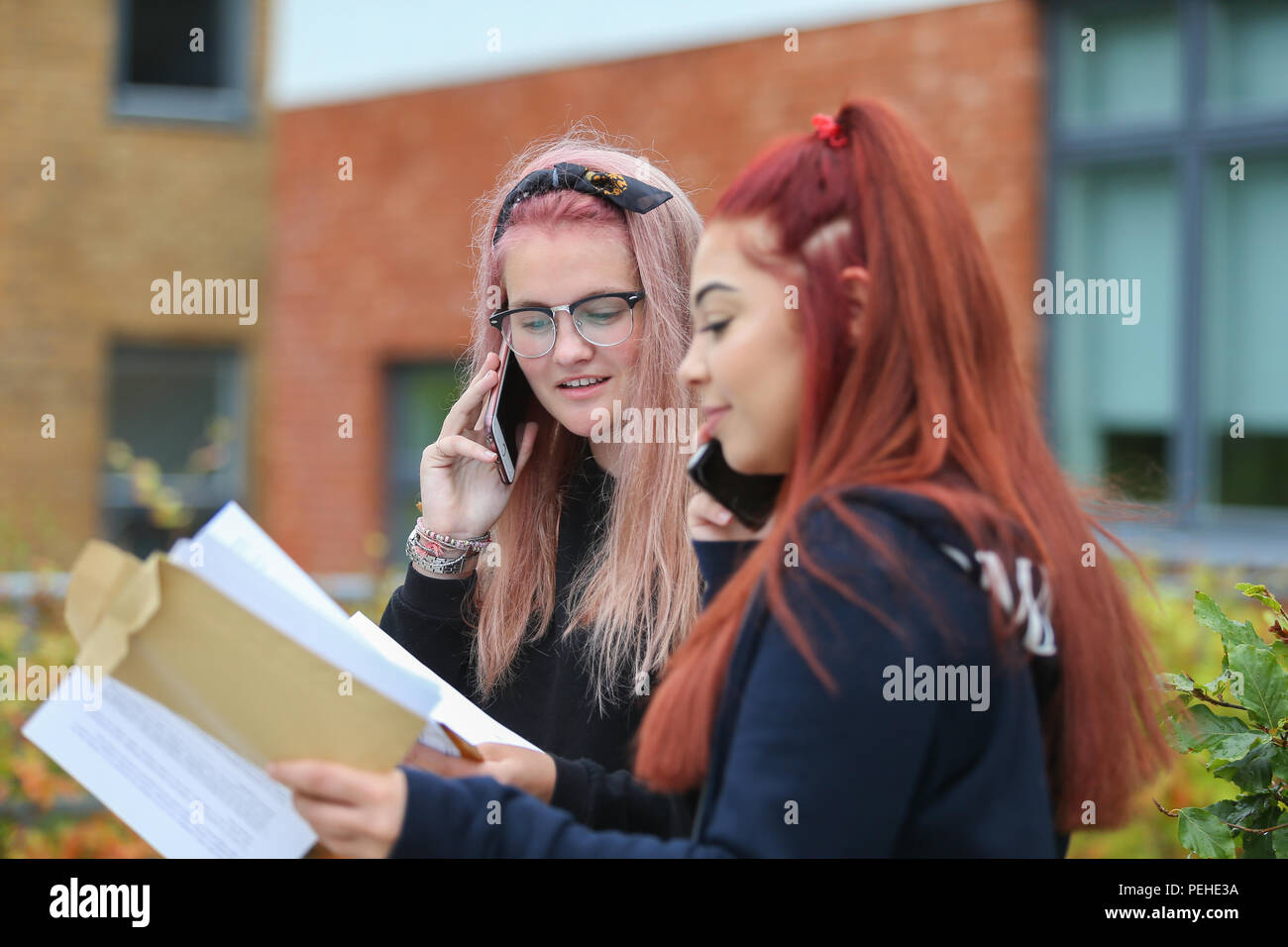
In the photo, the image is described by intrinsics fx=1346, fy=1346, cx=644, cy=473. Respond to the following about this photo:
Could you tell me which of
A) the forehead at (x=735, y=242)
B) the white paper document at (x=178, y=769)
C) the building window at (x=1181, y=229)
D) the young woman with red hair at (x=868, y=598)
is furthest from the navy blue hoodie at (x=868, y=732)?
the building window at (x=1181, y=229)

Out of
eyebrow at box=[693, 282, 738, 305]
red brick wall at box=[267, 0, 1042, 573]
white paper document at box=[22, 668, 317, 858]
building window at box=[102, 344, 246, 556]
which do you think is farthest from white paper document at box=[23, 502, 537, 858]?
building window at box=[102, 344, 246, 556]

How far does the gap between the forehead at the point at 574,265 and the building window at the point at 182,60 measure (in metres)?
8.43

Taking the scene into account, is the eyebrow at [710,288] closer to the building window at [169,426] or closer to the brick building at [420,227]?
the brick building at [420,227]

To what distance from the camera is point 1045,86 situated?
20.4 feet

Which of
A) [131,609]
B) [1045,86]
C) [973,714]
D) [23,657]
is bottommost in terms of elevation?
[23,657]

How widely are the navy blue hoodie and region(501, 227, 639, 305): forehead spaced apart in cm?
84

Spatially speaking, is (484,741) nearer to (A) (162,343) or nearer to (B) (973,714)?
(B) (973,714)

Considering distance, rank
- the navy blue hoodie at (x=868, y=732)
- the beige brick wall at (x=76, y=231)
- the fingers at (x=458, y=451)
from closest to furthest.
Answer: the navy blue hoodie at (x=868, y=732), the fingers at (x=458, y=451), the beige brick wall at (x=76, y=231)

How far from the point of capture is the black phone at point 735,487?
1470 mm

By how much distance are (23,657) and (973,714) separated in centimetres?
358

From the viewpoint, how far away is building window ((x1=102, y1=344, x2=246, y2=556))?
31.3 feet

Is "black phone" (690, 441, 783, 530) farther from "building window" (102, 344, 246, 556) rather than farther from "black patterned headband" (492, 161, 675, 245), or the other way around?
"building window" (102, 344, 246, 556)
